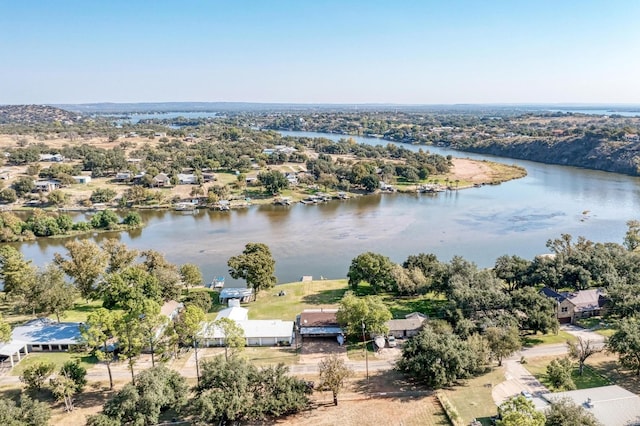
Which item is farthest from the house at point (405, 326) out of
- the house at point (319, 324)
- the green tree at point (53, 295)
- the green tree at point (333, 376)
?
the green tree at point (53, 295)

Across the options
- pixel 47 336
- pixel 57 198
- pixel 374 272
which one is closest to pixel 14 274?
pixel 47 336

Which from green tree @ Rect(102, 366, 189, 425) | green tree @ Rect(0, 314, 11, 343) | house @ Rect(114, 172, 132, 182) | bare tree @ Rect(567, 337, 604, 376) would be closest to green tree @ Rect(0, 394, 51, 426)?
green tree @ Rect(102, 366, 189, 425)

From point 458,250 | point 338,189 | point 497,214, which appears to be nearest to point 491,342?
point 458,250

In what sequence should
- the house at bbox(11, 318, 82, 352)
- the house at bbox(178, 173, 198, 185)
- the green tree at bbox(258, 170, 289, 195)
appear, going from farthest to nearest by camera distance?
the house at bbox(178, 173, 198, 185)
the green tree at bbox(258, 170, 289, 195)
the house at bbox(11, 318, 82, 352)

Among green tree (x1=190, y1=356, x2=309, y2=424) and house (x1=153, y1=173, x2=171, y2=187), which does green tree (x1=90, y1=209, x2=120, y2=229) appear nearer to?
house (x1=153, y1=173, x2=171, y2=187)

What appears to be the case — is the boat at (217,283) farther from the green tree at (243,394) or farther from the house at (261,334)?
the green tree at (243,394)

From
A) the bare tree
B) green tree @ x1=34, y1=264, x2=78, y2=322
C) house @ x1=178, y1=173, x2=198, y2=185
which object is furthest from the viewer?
house @ x1=178, y1=173, x2=198, y2=185

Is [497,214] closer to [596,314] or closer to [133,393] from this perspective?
[596,314]
